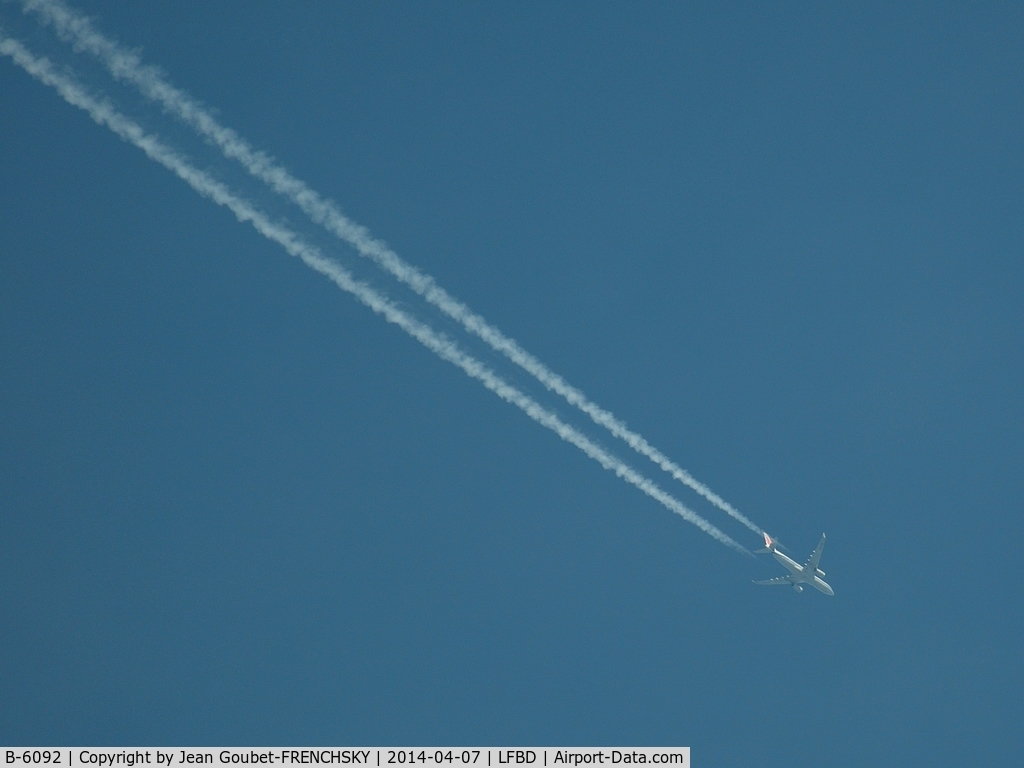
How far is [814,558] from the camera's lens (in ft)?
206

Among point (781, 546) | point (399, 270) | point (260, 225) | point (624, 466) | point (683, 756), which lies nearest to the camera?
point (260, 225)

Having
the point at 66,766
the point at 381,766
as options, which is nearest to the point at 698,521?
the point at 381,766

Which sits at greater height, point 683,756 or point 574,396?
point 574,396

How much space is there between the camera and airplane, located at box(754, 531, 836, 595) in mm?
60562

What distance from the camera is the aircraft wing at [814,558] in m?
61.8

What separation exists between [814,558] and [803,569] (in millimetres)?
1478

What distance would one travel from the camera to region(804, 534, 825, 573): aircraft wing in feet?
203

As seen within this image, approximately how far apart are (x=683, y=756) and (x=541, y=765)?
5.92 metres

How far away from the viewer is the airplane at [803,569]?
6056 centimetres

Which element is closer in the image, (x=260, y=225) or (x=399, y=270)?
(x=260, y=225)

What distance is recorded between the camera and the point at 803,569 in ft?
202

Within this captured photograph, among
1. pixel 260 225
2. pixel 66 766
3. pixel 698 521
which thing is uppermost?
pixel 260 225

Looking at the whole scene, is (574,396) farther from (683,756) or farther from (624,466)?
(683,756)

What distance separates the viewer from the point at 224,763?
1822 inches
